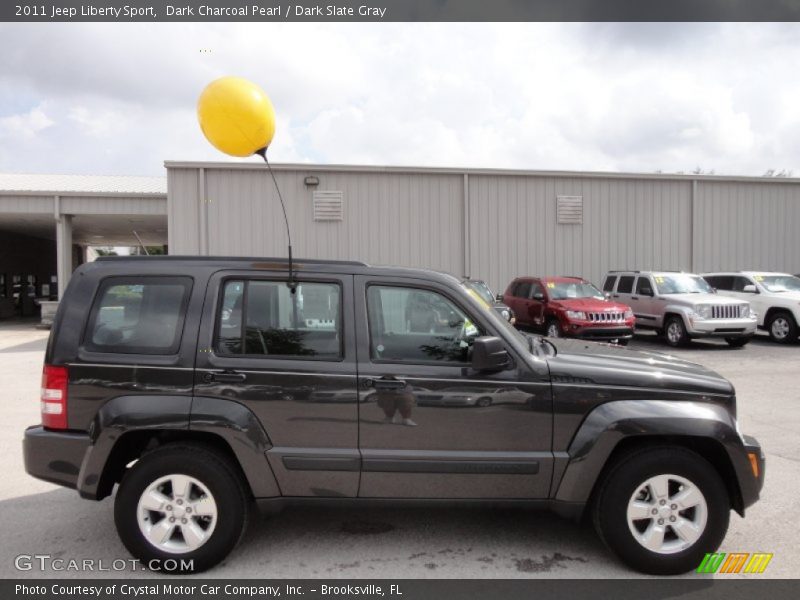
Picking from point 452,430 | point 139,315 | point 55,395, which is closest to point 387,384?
point 452,430

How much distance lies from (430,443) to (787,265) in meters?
20.3

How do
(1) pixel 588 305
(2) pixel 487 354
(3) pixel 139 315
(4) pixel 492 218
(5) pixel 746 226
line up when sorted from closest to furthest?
(2) pixel 487 354 < (3) pixel 139 315 < (1) pixel 588 305 < (4) pixel 492 218 < (5) pixel 746 226

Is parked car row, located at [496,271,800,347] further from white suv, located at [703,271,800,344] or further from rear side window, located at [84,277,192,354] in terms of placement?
rear side window, located at [84,277,192,354]

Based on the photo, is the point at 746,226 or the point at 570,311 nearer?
the point at 570,311

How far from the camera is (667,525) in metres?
3.15

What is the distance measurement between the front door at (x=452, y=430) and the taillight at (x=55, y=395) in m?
1.72

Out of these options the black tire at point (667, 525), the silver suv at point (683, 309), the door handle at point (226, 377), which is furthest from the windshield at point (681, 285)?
the door handle at point (226, 377)

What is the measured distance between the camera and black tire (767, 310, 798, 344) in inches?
520

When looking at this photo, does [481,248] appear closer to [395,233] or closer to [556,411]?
[395,233]

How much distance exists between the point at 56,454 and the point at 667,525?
3536mm

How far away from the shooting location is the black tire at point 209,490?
3.12m

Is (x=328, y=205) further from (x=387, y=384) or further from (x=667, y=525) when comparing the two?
(x=667, y=525)

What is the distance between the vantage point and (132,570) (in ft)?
10.4

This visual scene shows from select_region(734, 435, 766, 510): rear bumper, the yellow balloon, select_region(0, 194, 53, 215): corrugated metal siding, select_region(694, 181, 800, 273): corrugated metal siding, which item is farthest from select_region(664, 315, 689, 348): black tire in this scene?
select_region(0, 194, 53, 215): corrugated metal siding
